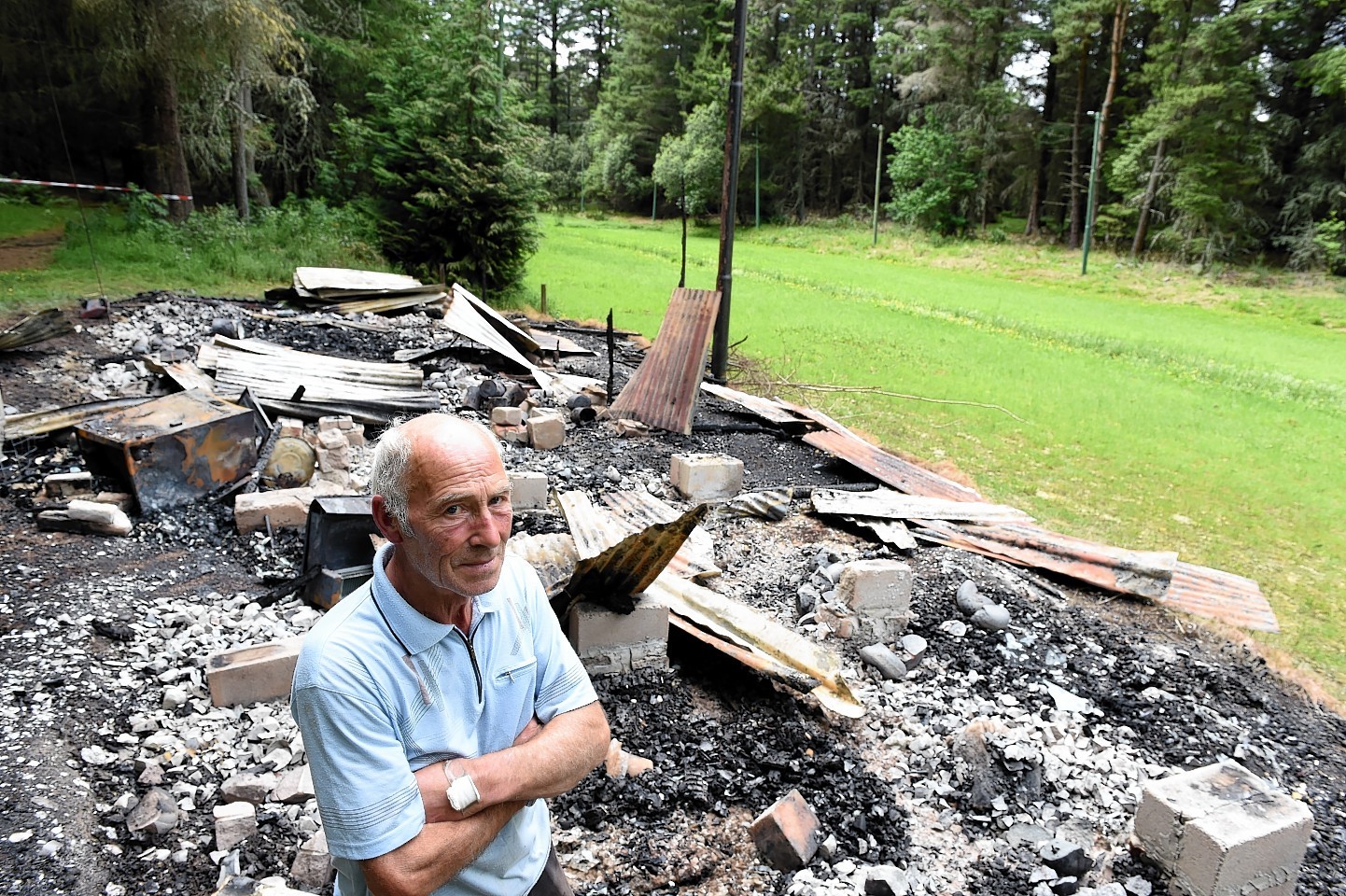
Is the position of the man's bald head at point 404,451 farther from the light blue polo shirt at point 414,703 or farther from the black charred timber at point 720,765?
the black charred timber at point 720,765

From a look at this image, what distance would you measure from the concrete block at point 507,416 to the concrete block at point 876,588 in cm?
459

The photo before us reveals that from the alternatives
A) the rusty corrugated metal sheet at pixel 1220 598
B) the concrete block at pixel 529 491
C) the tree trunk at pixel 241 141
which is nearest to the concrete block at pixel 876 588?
the rusty corrugated metal sheet at pixel 1220 598

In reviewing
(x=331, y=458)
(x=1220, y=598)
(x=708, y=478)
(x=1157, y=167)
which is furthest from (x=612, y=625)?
(x=1157, y=167)

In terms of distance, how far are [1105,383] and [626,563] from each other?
11636mm

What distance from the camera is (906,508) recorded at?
22.9ft

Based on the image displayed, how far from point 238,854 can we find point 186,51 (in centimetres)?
1603

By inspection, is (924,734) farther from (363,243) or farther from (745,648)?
(363,243)

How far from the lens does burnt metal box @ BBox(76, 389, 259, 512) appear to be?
20.2 feet

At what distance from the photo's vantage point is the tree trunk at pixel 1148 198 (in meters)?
31.6

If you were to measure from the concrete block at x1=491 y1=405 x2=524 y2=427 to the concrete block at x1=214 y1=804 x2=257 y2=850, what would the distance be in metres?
5.64

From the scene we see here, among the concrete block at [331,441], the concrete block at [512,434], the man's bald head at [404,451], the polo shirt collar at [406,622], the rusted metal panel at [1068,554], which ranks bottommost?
the rusted metal panel at [1068,554]

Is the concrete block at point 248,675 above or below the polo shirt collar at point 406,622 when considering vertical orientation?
below

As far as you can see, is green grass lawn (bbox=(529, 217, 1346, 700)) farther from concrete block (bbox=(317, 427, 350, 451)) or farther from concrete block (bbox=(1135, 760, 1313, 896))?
concrete block (bbox=(317, 427, 350, 451))

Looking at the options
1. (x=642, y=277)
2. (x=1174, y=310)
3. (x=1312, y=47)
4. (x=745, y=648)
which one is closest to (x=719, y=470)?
(x=745, y=648)
